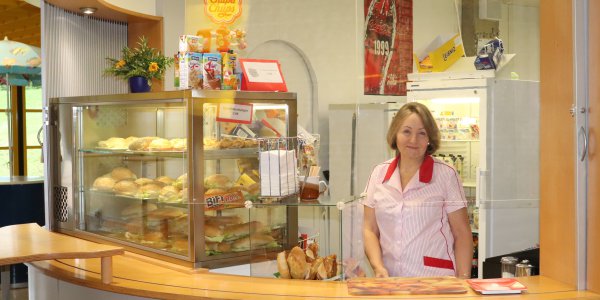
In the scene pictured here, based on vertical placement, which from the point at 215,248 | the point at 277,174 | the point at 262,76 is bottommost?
the point at 215,248

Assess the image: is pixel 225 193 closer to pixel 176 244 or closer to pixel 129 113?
pixel 176 244

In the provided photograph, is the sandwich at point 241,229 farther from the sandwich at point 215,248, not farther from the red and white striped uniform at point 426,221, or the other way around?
the red and white striped uniform at point 426,221

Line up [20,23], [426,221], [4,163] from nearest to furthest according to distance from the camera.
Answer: [426,221], [20,23], [4,163]

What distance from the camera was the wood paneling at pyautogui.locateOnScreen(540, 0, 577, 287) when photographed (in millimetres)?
2799

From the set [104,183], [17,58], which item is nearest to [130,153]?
[104,183]

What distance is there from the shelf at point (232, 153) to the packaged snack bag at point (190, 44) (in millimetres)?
517

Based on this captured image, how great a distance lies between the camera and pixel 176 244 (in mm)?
3541

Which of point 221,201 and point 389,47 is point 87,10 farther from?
point 389,47

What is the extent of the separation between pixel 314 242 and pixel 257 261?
0.28 meters

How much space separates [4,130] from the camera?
10359 millimetres

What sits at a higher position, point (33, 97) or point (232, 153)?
point (33, 97)

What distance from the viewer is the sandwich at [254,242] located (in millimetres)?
3348

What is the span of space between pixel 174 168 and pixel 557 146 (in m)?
1.80

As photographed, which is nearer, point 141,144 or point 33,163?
point 141,144
